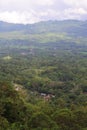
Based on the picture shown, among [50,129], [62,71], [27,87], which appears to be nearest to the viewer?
[50,129]

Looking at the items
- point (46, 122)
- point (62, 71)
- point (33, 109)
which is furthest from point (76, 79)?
point (46, 122)

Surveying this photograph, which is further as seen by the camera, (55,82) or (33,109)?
(55,82)

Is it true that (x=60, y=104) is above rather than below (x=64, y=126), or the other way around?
below

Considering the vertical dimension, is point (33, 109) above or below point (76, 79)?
above

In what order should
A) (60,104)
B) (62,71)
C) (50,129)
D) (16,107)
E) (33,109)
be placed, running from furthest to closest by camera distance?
(62,71), (60,104), (33,109), (16,107), (50,129)

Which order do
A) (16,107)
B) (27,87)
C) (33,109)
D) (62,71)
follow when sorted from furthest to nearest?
1. (62,71)
2. (27,87)
3. (33,109)
4. (16,107)

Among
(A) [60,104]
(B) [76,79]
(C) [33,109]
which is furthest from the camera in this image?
(B) [76,79]

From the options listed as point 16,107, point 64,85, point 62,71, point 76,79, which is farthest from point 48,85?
point 16,107

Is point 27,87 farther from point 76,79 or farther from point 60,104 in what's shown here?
point 60,104

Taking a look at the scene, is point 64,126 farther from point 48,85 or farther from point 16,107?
point 48,85
